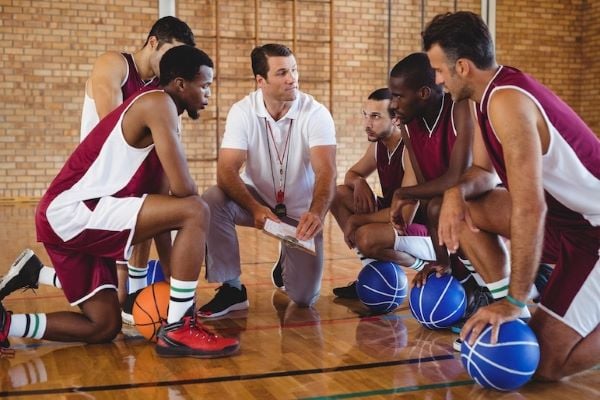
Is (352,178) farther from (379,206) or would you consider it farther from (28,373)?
(28,373)

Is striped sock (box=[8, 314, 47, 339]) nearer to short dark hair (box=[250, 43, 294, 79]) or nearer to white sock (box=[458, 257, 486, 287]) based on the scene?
short dark hair (box=[250, 43, 294, 79])

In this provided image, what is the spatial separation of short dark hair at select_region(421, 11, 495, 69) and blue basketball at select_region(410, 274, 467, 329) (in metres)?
1.13

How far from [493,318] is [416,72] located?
4.74 feet

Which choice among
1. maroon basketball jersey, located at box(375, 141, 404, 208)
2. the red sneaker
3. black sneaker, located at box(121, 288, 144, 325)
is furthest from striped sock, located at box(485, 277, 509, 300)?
black sneaker, located at box(121, 288, 144, 325)

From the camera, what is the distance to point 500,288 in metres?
2.79

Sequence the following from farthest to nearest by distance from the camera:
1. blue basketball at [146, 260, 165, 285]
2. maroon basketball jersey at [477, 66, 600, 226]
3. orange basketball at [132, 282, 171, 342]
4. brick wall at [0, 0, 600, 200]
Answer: brick wall at [0, 0, 600, 200], blue basketball at [146, 260, 165, 285], orange basketball at [132, 282, 171, 342], maroon basketball jersey at [477, 66, 600, 226]

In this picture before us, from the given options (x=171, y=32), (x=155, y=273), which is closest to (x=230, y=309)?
(x=155, y=273)

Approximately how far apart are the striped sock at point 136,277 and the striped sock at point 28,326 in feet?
2.50

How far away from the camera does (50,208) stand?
2.98m

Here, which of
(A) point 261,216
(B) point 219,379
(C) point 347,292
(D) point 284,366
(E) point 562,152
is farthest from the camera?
(C) point 347,292

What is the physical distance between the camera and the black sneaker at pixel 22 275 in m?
3.27

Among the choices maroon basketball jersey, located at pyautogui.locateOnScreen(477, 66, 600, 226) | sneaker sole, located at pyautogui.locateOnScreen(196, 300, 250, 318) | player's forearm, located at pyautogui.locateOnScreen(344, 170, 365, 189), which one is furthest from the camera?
player's forearm, located at pyautogui.locateOnScreen(344, 170, 365, 189)

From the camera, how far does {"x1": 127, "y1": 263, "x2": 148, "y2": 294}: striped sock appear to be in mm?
3664

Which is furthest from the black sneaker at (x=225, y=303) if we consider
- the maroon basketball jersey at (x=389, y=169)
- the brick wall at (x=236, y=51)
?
the brick wall at (x=236, y=51)
